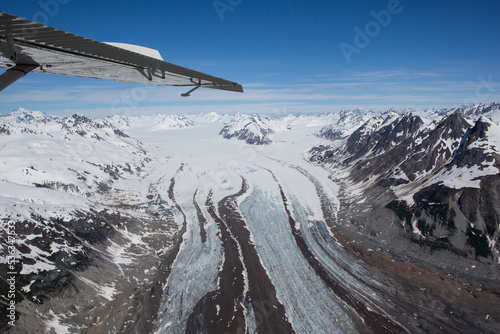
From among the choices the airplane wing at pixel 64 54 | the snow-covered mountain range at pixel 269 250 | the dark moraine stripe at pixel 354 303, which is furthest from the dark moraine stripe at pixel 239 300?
the airplane wing at pixel 64 54

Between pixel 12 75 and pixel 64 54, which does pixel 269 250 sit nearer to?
pixel 64 54

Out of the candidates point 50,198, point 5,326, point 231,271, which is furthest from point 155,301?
point 50,198

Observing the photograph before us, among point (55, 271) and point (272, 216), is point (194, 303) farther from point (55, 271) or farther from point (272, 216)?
point (272, 216)

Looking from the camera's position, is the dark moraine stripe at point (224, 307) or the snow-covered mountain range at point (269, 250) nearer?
the dark moraine stripe at point (224, 307)

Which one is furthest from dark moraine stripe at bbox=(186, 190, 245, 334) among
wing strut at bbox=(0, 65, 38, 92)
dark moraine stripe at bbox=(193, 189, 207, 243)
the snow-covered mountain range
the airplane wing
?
wing strut at bbox=(0, 65, 38, 92)

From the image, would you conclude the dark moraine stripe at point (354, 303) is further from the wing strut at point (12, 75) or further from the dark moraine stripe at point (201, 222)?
the wing strut at point (12, 75)

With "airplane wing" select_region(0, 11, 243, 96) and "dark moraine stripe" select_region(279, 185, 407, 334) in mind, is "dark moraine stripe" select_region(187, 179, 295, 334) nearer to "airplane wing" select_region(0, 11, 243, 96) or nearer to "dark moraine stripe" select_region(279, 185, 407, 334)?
"dark moraine stripe" select_region(279, 185, 407, 334)

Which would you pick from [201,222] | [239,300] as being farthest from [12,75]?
[201,222]
